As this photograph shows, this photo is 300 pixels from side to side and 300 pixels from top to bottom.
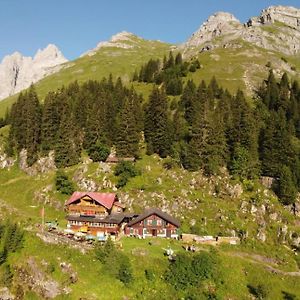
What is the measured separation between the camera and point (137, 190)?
79.1 m

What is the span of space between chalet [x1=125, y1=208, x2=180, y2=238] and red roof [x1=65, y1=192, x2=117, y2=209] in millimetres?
5952

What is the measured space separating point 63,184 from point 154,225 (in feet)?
81.3

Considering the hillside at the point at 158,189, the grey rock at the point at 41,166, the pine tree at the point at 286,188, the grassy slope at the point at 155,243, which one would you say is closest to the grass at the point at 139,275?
the grassy slope at the point at 155,243

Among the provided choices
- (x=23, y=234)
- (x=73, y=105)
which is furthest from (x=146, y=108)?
(x=23, y=234)

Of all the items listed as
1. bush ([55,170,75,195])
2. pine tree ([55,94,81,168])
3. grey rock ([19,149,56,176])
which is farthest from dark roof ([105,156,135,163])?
grey rock ([19,149,56,176])

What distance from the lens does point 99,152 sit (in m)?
89.1

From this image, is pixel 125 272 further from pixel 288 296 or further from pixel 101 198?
pixel 288 296

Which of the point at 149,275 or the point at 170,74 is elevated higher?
the point at 170,74

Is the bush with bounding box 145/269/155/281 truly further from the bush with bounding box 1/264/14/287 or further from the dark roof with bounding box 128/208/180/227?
the bush with bounding box 1/264/14/287

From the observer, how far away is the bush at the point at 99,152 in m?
88.6

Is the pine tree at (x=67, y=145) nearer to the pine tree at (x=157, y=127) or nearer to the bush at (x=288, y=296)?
the pine tree at (x=157, y=127)

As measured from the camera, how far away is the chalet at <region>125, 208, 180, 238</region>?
69250 millimetres

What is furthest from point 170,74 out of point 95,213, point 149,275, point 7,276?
point 7,276

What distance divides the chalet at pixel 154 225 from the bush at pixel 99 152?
23.4 metres
